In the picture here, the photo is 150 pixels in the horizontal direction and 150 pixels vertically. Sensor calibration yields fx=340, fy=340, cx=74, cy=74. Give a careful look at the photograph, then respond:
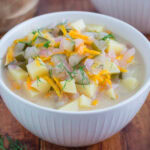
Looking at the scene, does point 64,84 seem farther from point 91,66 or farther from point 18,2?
point 18,2

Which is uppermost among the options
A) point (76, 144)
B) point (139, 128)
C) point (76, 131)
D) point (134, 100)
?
point (134, 100)

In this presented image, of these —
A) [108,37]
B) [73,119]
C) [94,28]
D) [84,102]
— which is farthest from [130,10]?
[73,119]

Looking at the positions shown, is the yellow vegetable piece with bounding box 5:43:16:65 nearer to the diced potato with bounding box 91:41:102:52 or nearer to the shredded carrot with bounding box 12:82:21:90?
the shredded carrot with bounding box 12:82:21:90

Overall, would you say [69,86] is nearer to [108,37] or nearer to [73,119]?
[73,119]

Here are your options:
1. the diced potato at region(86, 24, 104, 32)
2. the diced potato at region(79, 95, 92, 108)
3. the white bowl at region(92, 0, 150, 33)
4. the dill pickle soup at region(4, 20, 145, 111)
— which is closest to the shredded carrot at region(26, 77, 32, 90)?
the dill pickle soup at region(4, 20, 145, 111)

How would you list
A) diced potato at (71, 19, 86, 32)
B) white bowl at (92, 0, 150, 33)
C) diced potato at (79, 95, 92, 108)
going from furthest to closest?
1. white bowl at (92, 0, 150, 33)
2. diced potato at (71, 19, 86, 32)
3. diced potato at (79, 95, 92, 108)

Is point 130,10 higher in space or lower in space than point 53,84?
lower

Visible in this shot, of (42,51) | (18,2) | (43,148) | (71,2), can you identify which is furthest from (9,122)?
(71,2)
